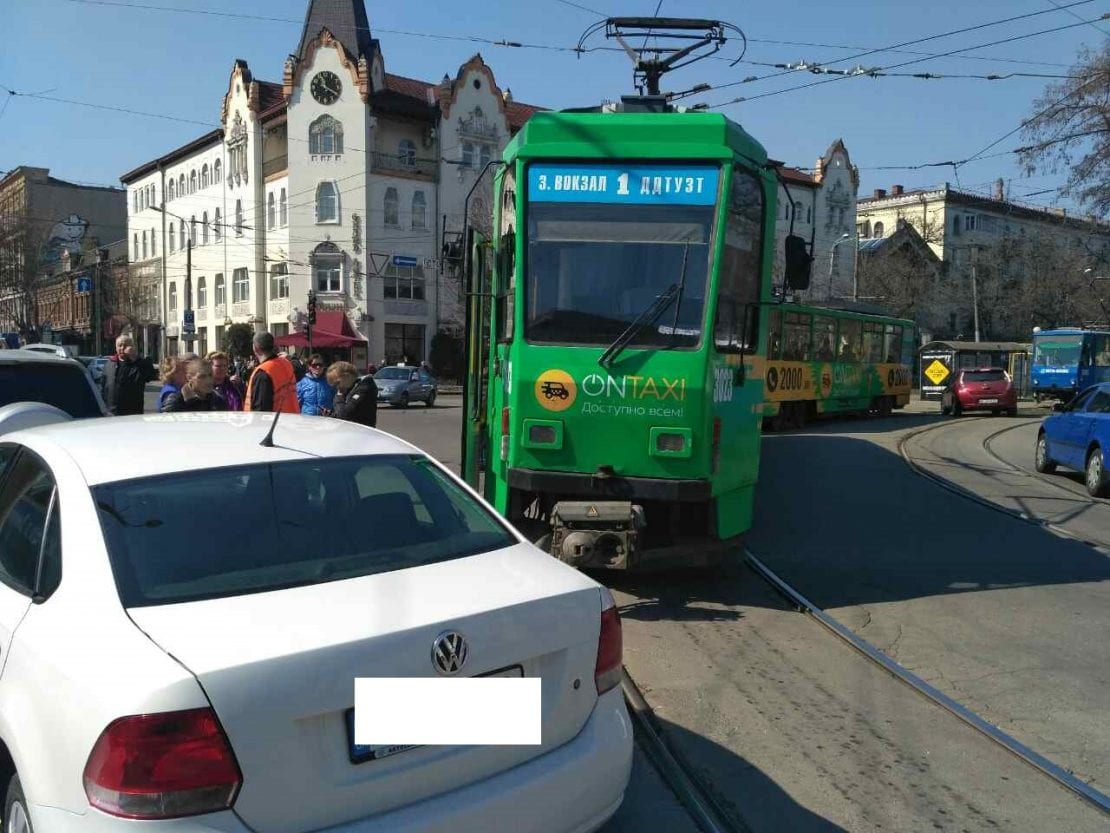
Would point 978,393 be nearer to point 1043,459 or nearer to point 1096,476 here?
point 1043,459

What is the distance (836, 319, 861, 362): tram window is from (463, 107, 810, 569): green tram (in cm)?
2100

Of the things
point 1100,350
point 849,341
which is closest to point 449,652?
point 849,341

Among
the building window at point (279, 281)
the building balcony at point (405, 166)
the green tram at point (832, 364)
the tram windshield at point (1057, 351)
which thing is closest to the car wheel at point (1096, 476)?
the green tram at point (832, 364)

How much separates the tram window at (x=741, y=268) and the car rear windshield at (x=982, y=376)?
2598 centimetres

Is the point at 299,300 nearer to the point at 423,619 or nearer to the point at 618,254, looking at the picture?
the point at 618,254

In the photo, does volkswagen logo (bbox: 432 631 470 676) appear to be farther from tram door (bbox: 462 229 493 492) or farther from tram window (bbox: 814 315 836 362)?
tram window (bbox: 814 315 836 362)

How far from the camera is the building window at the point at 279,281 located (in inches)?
1944

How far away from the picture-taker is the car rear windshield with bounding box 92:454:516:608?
296 centimetres

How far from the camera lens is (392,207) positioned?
49531 millimetres

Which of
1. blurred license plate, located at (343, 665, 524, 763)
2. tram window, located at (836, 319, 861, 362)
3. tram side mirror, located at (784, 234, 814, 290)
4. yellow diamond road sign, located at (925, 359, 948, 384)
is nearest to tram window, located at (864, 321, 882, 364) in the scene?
tram window, located at (836, 319, 861, 362)

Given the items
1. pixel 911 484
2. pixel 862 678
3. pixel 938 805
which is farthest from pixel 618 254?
pixel 911 484

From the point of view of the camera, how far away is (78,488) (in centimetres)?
317

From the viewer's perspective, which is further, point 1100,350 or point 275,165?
point 275,165

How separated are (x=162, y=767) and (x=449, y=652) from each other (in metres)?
0.79
